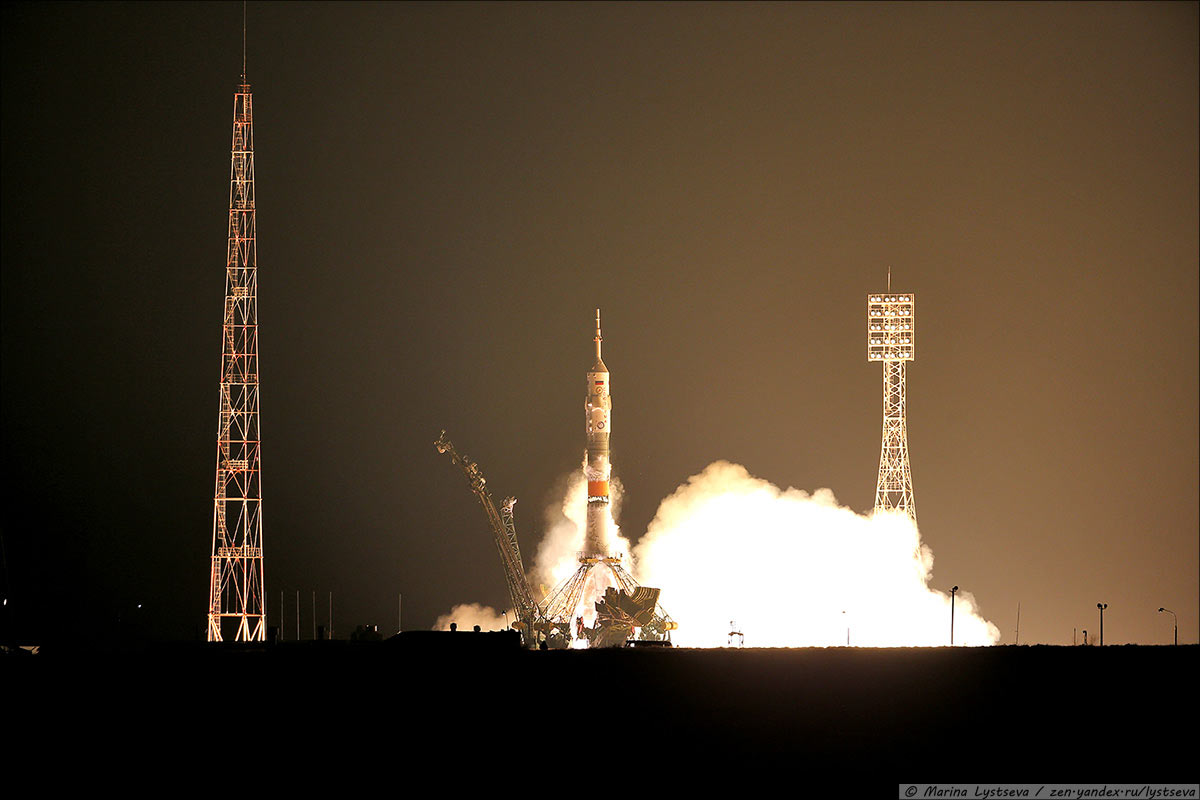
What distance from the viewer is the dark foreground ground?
56125mm

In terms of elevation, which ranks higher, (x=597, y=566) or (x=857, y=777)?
(x=597, y=566)

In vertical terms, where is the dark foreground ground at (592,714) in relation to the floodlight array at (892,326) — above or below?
below

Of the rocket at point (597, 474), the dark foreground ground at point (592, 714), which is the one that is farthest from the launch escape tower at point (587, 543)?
the dark foreground ground at point (592, 714)

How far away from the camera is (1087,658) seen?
76062mm

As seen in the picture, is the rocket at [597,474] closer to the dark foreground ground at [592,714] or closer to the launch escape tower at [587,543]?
the launch escape tower at [587,543]

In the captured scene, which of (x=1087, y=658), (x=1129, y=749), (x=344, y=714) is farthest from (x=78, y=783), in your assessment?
(x=1087, y=658)

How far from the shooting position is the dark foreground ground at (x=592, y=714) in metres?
56.1

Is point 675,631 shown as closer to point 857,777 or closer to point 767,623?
point 767,623

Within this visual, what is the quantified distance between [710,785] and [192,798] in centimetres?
1406

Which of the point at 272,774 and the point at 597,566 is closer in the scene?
the point at 272,774

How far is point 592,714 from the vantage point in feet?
206

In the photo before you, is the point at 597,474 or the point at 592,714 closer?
the point at 592,714

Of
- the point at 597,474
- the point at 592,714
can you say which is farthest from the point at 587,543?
the point at 592,714

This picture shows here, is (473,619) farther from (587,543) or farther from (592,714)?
(592,714)
